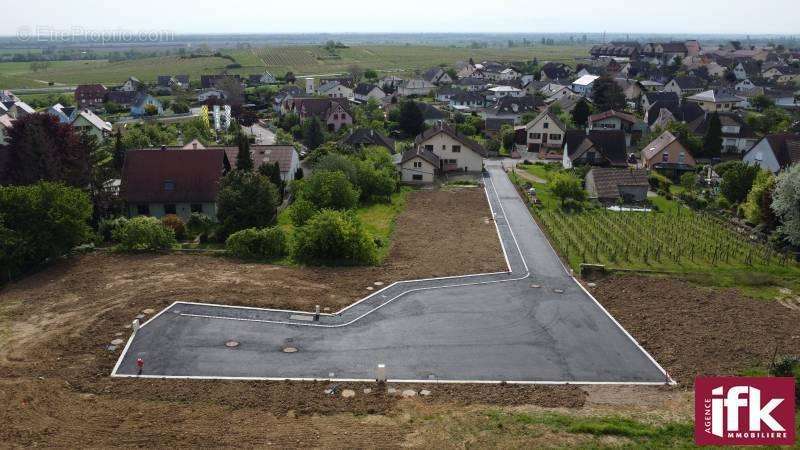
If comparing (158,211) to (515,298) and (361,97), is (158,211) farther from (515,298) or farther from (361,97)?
(361,97)

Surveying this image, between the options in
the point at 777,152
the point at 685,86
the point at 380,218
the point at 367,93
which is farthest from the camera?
the point at 685,86

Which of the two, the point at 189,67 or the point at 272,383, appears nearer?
the point at 272,383

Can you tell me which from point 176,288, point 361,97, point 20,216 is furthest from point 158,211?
point 361,97

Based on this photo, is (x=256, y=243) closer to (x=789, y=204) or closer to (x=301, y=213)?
(x=301, y=213)

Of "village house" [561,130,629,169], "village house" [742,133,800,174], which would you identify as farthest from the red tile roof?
"village house" [742,133,800,174]

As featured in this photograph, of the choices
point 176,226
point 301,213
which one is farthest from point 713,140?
point 176,226
